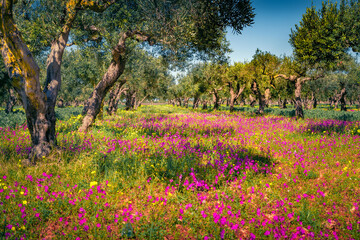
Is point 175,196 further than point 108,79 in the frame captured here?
No

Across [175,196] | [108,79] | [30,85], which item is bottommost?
[175,196]

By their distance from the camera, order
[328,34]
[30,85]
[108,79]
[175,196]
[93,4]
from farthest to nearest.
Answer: [328,34] → [108,79] → [93,4] → [30,85] → [175,196]

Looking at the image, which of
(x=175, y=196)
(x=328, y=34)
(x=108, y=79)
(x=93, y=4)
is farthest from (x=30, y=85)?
(x=328, y=34)

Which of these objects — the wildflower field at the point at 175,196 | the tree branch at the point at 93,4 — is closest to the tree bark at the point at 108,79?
the tree branch at the point at 93,4

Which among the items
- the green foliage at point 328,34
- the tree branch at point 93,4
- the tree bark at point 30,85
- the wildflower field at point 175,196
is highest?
the green foliage at point 328,34

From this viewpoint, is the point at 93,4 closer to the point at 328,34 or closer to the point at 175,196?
the point at 175,196

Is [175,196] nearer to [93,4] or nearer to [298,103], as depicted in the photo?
[93,4]

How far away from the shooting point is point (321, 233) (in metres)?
3.11

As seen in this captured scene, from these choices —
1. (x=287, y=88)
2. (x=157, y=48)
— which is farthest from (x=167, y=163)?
(x=287, y=88)

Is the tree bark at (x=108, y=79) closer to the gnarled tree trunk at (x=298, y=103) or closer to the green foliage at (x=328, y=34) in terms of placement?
the green foliage at (x=328, y=34)

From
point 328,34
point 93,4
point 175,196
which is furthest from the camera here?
point 328,34

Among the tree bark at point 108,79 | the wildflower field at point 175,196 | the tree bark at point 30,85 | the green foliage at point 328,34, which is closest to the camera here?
the wildflower field at point 175,196

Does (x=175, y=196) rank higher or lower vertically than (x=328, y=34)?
lower

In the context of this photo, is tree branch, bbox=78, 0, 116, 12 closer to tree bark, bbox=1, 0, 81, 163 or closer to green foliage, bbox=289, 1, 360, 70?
tree bark, bbox=1, 0, 81, 163
